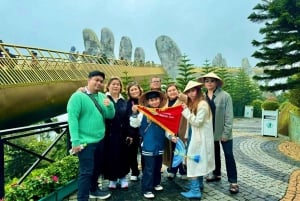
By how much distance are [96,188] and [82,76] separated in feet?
39.5

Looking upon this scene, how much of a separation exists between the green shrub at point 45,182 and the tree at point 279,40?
7480mm

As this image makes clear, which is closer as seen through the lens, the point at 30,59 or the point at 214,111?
the point at 214,111

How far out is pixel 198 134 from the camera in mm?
4281

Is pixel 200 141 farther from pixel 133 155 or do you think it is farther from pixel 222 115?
pixel 133 155

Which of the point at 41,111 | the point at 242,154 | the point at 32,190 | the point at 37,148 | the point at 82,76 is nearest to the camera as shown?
the point at 32,190

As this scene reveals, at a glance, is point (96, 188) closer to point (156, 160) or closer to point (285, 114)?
point (156, 160)

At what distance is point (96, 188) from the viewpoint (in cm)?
441

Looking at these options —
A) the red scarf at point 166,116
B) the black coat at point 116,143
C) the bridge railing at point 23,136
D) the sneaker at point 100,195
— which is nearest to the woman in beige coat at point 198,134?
the red scarf at point 166,116

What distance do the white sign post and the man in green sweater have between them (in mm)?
9965

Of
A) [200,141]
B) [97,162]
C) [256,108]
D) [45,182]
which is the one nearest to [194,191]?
[200,141]

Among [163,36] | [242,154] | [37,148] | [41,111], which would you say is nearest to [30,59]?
[41,111]

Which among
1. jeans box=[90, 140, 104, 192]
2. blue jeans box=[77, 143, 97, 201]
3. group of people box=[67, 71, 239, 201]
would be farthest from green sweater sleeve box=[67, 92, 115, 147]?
jeans box=[90, 140, 104, 192]

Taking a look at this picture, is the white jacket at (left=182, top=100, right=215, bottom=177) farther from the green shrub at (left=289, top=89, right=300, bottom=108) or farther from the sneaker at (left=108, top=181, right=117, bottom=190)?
the green shrub at (left=289, top=89, right=300, bottom=108)

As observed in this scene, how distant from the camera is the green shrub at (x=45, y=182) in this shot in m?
3.75
